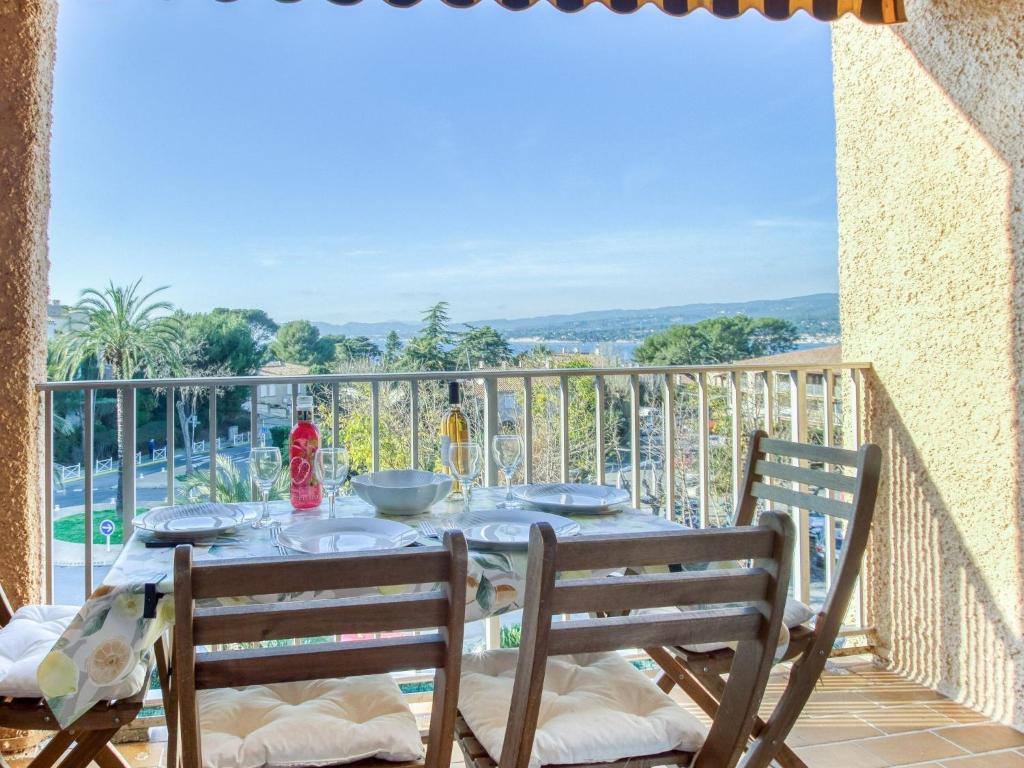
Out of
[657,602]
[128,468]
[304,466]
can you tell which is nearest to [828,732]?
[657,602]

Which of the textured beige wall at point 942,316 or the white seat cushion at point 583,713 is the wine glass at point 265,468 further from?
the textured beige wall at point 942,316

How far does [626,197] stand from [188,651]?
675 inches

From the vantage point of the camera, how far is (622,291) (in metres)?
16.8

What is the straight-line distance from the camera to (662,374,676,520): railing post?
278 centimetres

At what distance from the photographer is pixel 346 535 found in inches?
55.2

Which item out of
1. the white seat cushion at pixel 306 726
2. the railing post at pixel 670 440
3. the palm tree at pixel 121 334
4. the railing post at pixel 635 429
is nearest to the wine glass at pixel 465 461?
the white seat cushion at pixel 306 726

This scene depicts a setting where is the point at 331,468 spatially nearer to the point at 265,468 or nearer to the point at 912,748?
the point at 265,468

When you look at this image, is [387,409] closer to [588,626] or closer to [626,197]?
[626,197]

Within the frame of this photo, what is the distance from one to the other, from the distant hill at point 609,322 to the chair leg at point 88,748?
12.2m

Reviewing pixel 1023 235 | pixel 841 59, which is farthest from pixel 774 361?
pixel 841 59

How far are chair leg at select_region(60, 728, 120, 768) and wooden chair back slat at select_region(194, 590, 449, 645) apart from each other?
2.25ft

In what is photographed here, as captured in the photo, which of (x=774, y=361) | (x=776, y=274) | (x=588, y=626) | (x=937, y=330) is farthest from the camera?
(x=776, y=274)

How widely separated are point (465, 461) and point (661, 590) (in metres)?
0.76

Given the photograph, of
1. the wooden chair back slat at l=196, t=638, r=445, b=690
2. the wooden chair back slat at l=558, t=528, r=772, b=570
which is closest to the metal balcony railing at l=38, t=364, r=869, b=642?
the wooden chair back slat at l=558, t=528, r=772, b=570
